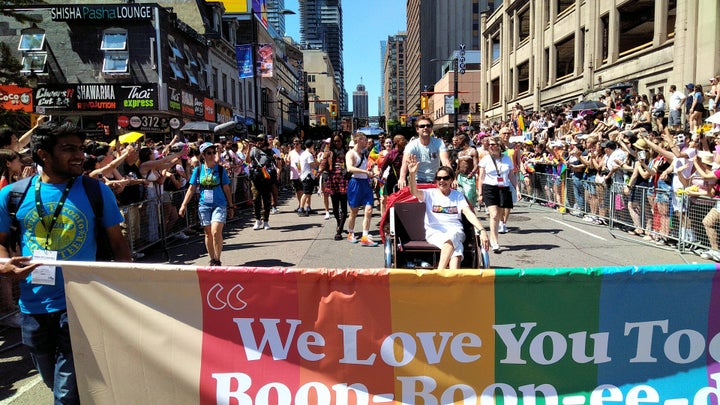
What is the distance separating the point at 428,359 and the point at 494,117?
54.2 m

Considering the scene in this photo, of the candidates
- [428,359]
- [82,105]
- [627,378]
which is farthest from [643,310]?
[82,105]

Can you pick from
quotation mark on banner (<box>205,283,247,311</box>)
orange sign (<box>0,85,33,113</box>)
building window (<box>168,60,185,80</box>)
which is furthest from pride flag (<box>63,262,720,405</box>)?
building window (<box>168,60,185,80</box>)

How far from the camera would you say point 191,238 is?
36.3 feet

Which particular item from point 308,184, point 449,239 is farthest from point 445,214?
point 308,184

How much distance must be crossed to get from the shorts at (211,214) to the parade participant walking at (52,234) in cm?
434

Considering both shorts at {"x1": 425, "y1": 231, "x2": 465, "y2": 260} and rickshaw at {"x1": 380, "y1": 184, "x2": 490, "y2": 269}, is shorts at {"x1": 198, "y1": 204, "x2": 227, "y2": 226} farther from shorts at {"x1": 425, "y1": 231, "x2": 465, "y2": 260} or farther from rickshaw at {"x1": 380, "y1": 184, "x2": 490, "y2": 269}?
shorts at {"x1": 425, "y1": 231, "x2": 465, "y2": 260}

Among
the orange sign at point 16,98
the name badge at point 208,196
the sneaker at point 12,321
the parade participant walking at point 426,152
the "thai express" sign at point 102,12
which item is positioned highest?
the "thai express" sign at point 102,12

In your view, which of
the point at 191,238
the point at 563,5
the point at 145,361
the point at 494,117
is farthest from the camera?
the point at 494,117

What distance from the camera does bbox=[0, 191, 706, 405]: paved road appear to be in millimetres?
8289

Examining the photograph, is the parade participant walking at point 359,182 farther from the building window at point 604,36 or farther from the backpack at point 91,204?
the building window at point 604,36

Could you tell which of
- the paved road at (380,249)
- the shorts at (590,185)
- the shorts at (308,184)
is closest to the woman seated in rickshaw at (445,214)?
the paved road at (380,249)

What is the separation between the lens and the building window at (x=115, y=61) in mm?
29031

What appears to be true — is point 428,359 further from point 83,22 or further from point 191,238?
point 83,22

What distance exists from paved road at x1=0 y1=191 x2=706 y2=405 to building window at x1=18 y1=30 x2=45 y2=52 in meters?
23.6
